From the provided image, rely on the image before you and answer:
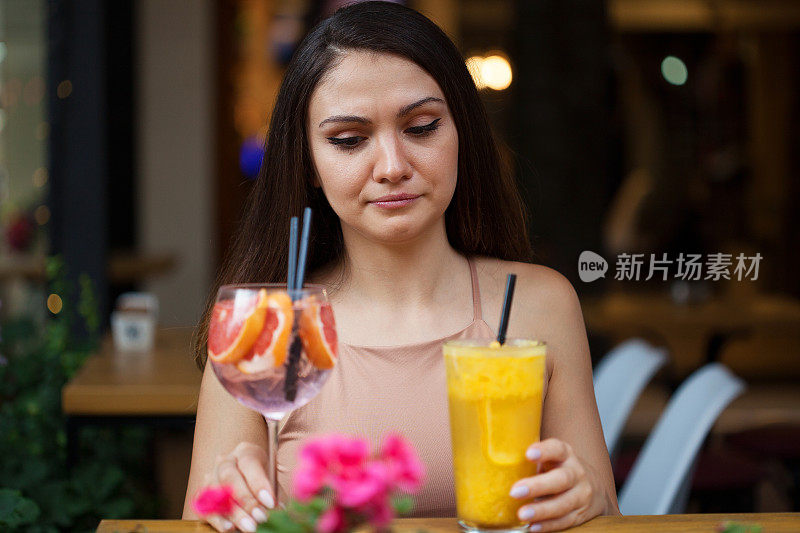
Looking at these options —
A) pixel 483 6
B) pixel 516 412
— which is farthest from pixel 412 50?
pixel 483 6

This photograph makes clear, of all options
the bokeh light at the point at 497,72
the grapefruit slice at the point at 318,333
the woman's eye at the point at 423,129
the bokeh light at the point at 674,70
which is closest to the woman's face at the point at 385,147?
the woman's eye at the point at 423,129

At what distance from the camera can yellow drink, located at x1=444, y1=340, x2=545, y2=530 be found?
1.06 m

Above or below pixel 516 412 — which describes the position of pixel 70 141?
above

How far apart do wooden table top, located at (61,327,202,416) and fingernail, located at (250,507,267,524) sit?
4.18 ft

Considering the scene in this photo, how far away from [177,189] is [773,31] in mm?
4472

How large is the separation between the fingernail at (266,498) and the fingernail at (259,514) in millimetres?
10

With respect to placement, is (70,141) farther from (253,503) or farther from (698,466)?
(253,503)

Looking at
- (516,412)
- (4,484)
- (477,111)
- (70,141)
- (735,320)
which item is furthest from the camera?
(735,320)

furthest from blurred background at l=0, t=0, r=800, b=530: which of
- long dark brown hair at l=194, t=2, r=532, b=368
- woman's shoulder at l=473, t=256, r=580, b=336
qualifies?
woman's shoulder at l=473, t=256, r=580, b=336

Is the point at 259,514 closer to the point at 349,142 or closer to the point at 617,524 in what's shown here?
the point at 617,524

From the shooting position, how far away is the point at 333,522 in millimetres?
688

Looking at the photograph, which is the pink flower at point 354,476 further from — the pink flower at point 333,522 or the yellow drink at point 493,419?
the yellow drink at point 493,419

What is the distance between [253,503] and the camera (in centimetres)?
117

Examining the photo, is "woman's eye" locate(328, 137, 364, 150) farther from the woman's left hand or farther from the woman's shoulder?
the woman's left hand
